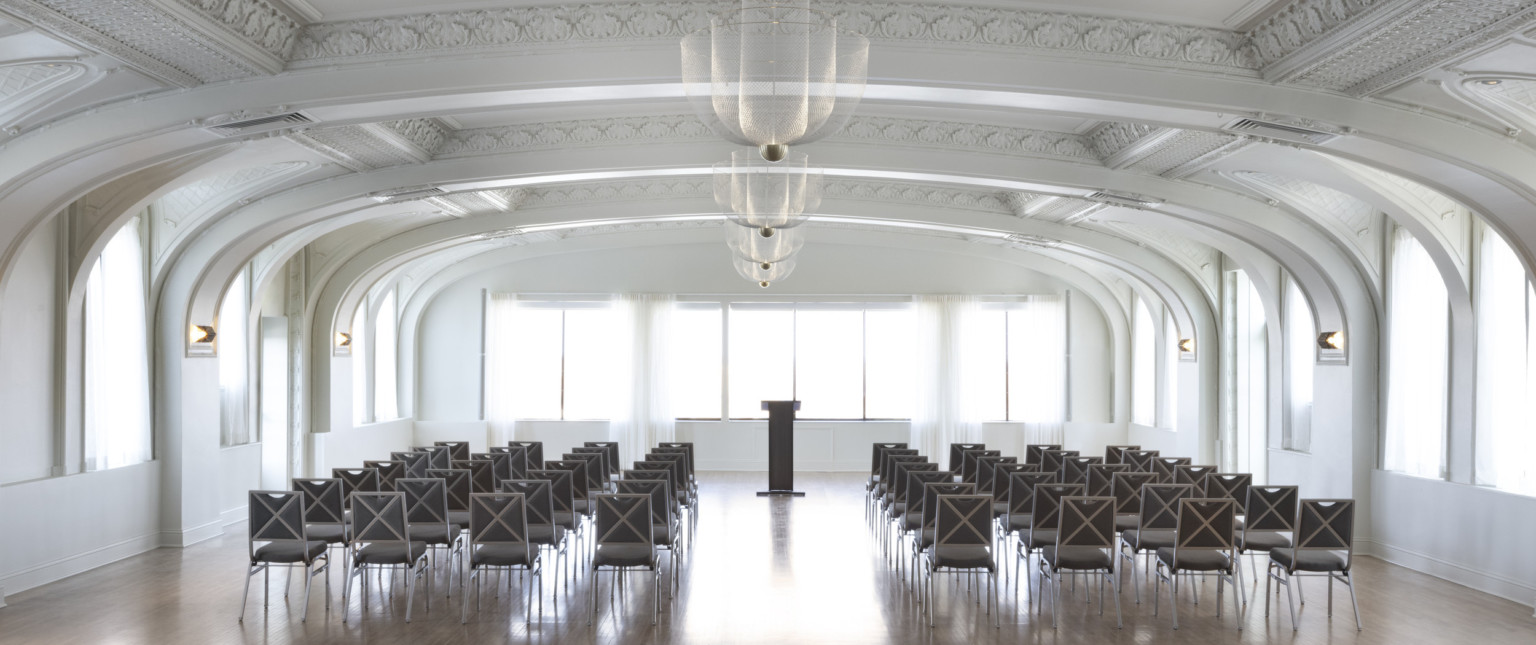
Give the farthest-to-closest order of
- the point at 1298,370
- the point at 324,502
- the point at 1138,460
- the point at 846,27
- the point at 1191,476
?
the point at 1298,370
the point at 1138,460
the point at 1191,476
the point at 324,502
the point at 846,27

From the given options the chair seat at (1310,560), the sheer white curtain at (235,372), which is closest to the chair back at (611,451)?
the sheer white curtain at (235,372)

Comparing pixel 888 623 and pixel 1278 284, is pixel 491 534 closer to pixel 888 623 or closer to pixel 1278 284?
pixel 888 623

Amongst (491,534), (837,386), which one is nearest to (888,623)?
(491,534)

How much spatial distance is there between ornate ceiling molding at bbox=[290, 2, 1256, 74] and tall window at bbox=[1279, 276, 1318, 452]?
630 cm

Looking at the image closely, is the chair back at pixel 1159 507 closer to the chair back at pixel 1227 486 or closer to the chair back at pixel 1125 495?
the chair back at pixel 1125 495

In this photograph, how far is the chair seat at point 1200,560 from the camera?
711 centimetres

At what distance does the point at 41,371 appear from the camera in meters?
8.63

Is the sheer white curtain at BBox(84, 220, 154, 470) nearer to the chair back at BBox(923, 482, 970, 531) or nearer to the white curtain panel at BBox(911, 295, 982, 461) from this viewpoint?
the chair back at BBox(923, 482, 970, 531)

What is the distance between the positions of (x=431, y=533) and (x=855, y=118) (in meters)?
4.79

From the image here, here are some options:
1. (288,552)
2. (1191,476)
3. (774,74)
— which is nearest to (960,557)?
(1191,476)

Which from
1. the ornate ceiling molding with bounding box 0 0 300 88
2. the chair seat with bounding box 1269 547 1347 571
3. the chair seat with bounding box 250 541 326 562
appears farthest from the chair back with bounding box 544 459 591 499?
the chair seat with bounding box 1269 547 1347 571

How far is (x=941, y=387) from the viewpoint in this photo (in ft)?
55.5

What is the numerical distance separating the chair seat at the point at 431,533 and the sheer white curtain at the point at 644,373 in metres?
9.21

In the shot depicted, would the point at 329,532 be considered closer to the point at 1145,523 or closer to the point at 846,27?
the point at 846,27
